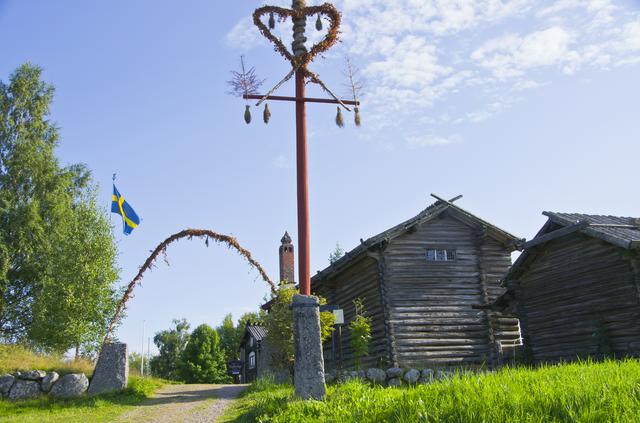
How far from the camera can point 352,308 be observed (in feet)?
77.0

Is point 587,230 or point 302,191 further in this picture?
point 587,230

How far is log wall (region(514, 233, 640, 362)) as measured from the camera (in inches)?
624

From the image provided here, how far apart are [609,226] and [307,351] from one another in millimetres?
10561

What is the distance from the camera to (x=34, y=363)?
1828 centimetres

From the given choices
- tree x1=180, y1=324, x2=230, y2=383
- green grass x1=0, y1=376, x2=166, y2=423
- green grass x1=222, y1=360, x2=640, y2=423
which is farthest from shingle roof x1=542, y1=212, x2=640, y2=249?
tree x1=180, y1=324, x2=230, y2=383

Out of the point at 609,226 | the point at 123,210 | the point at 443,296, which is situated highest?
the point at 123,210

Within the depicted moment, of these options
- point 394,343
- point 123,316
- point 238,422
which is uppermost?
point 123,316

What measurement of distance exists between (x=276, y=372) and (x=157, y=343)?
178ft

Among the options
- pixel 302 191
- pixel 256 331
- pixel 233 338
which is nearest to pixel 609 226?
pixel 302 191

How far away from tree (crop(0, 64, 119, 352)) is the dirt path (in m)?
6.22

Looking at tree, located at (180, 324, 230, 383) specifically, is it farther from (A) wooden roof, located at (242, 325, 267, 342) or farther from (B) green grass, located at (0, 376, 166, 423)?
(B) green grass, located at (0, 376, 166, 423)

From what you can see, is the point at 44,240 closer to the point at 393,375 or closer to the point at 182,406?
the point at 182,406

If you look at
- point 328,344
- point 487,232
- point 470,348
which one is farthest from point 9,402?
point 487,232

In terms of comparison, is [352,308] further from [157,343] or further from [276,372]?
[157,343]
